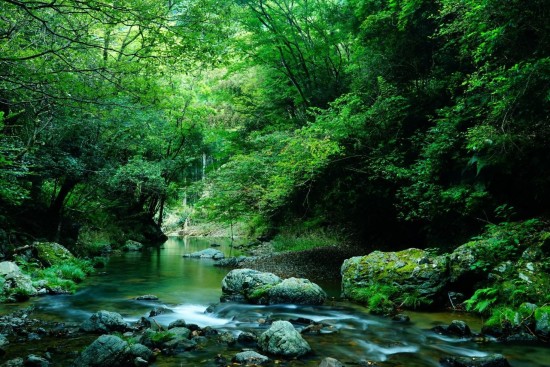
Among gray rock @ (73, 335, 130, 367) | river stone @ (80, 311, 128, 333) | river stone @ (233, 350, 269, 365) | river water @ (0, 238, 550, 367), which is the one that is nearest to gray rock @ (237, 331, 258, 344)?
river water @ (0, 238, 550, 367)

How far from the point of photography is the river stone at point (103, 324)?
654 centimetres

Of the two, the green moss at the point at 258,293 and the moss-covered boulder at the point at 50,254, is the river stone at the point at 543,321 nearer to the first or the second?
the green moss at the point at 258,293

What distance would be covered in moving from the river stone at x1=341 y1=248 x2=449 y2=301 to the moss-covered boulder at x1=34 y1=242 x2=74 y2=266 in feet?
30.8

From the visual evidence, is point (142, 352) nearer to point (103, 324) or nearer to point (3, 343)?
point (103, 324)

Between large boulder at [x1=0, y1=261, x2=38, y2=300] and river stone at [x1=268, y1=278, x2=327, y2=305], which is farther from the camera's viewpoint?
river stone at [x1=268, y1=278, x2=327, y2=305]

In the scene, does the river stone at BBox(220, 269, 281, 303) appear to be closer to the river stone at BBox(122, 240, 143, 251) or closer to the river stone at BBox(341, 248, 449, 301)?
the river stone at BBox(341, 248, 449, 301)

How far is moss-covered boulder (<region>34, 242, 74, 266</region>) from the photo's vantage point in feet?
39.9

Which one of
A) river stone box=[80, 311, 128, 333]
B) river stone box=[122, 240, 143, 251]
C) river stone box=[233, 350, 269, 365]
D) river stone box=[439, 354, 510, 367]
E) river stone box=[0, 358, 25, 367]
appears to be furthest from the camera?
river stone box=[122, 240, 143, 251]

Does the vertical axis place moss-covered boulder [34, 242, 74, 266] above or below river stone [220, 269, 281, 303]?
above

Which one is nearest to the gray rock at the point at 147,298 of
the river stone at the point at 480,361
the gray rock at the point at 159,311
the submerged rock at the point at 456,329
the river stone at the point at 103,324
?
the gray rock at the point at 159,311

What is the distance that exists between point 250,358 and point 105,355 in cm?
193

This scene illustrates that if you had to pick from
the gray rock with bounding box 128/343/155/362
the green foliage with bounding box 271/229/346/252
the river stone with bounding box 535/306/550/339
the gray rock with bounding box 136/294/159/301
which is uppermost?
the green foliage with bounding box 271/229/346/252

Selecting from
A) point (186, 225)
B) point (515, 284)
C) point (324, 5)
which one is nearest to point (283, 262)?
point (515, 284)

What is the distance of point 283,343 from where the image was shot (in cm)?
556
